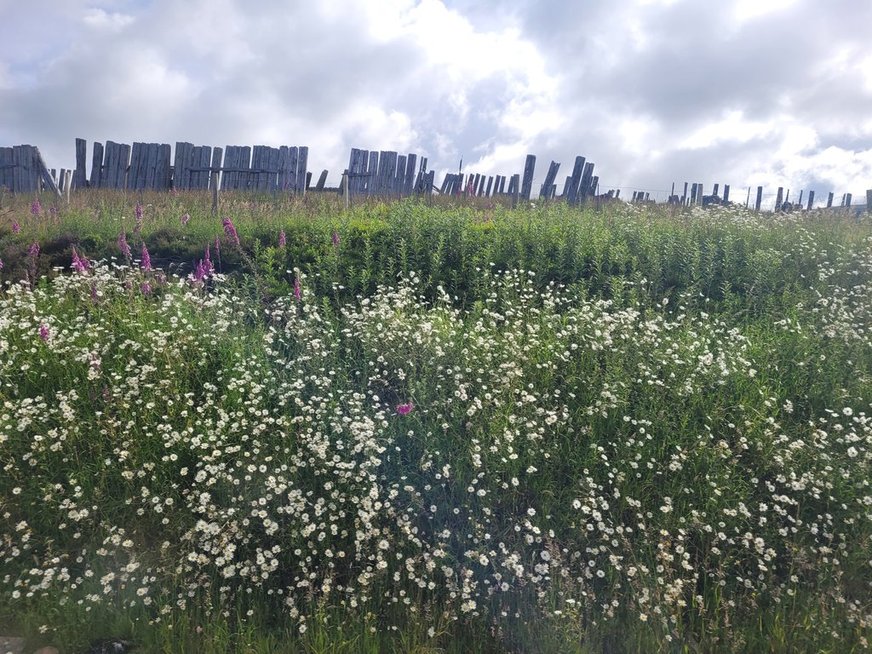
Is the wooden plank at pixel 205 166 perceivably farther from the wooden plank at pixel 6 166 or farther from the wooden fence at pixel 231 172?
the wooden plank at pixel 6 166

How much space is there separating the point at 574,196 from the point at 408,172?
5.31 metres

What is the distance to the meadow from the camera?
386 cm

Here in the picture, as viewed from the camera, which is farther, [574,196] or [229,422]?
[574,196]

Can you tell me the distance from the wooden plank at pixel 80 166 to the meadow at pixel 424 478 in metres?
14.0

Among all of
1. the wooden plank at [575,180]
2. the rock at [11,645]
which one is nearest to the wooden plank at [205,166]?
the wooden plank at [575,180]

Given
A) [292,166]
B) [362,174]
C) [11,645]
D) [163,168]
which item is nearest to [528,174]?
[362,174]

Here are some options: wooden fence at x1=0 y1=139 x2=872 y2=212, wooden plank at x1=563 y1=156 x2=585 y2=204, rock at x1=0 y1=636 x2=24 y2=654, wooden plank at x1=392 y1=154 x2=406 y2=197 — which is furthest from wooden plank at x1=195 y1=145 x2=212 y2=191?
rock at x1=0 y1=636 x2=24 y2=654

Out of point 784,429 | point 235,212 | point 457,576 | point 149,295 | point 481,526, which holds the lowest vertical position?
point 457,576

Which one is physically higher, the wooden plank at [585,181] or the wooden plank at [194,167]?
the wooden plank at [585,181]

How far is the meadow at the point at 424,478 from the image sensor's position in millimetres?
3863

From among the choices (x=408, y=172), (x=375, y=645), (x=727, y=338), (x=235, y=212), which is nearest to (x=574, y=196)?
(x=408, y=172)

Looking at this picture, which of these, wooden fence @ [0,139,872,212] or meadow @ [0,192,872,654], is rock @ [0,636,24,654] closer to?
meadow @ [0,192,872,654]

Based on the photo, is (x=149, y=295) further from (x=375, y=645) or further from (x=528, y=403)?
(x=375, y=645)

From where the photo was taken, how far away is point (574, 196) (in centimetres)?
1928
